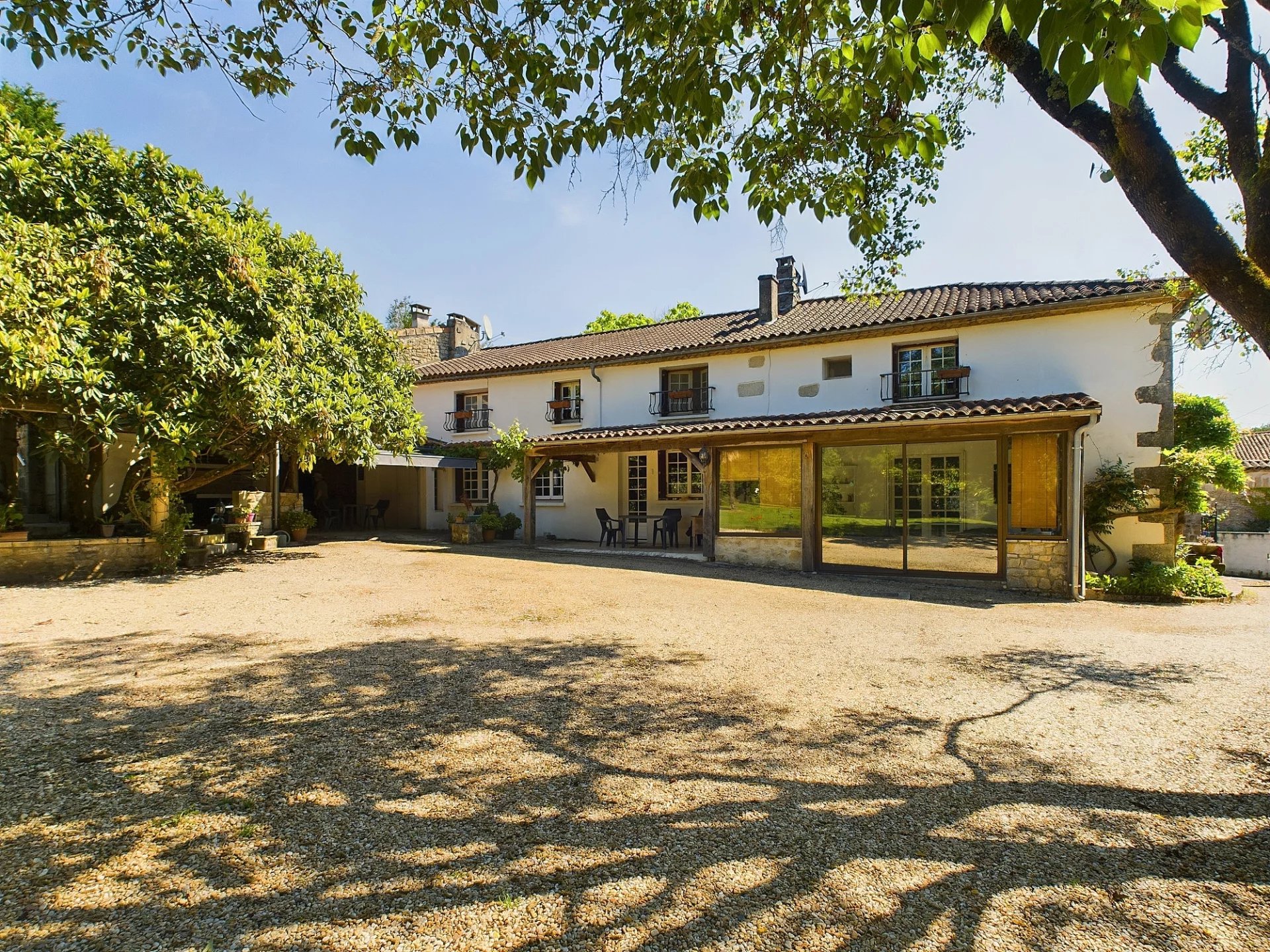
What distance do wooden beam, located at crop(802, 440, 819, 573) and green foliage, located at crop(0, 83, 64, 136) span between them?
51.3 feet

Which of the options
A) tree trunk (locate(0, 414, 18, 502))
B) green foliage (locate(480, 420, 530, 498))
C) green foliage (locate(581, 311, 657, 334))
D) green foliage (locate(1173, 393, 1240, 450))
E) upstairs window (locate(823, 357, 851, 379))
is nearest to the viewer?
tree trunk (locate(0, 414, 18, 502))

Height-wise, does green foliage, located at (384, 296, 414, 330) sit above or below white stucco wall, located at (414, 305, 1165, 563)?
above

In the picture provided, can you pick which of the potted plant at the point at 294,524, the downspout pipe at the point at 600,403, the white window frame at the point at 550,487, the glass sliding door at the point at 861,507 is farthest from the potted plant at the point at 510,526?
the glass sliding door at the point at 861,507

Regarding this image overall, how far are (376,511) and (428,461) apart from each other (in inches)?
140

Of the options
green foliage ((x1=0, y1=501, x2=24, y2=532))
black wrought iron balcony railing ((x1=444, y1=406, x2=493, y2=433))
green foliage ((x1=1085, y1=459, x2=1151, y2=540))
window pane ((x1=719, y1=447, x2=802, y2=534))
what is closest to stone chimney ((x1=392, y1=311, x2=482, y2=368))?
black wrought iron balcony railing ((x1=444, y1=406, x2=493, y2=433))

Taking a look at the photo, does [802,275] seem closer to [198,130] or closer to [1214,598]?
[1214,598]

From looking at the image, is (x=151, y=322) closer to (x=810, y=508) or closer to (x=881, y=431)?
(x=810, y=508)

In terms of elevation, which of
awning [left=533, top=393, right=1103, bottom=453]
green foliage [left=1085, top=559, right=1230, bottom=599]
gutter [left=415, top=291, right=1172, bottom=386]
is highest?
gutter [left=415, top=291, right=1172, bottom=386]

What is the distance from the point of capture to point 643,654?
5.47 metres

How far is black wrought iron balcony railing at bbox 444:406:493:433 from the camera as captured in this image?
19078 millimetres

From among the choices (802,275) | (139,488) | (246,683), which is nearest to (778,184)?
(246,683)

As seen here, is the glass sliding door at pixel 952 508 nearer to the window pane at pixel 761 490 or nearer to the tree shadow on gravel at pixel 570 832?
the window pane at pixel 761 490

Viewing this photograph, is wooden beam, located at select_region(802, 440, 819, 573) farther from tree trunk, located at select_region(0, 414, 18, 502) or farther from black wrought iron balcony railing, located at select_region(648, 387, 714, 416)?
tree trunk, located at select_region(0, 414, 18, 502)

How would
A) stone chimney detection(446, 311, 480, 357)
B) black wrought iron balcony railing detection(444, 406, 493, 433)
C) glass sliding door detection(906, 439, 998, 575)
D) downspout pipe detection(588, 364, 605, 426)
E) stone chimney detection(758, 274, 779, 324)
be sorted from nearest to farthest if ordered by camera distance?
glass sliding door detection(906, 439, 998, 575) → stone chimney detection(758, 274, 779, 324) → downspout pipe detection(588, 364, 605, 426) → black wrought iron balcony railing detection(444, 406, 493, 433) → stone chimney detection(446, 311, 480, 357)
